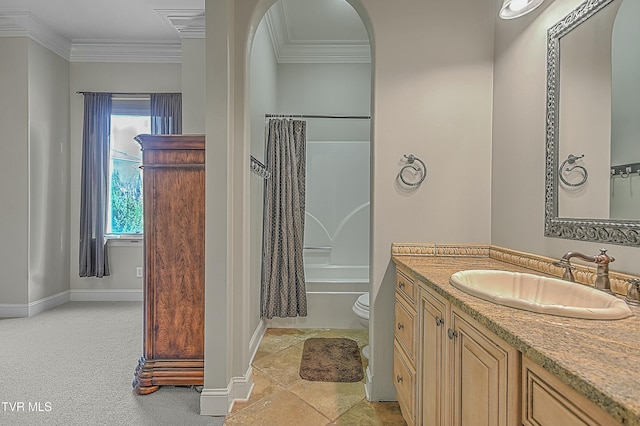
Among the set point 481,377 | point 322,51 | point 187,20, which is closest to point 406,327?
point 481,377

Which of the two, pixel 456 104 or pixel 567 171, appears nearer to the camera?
pixel 567 171

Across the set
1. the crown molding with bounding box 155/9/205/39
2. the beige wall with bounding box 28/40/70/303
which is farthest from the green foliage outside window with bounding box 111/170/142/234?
the crown molding with bounding box 155/9/205/39

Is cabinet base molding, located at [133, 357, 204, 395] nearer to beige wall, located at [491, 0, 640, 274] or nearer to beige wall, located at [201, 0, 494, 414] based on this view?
beige wall, located at [201, 0, 494, 414]

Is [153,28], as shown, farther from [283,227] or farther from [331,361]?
[331,361]

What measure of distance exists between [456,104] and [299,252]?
185 centimetres

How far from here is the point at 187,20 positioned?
11.2 feet

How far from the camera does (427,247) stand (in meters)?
1.98

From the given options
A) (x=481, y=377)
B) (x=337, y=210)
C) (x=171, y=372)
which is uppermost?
(x=337, y=210)

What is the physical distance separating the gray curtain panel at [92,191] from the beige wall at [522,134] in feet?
13.6

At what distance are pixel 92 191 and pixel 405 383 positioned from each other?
13.2 feet

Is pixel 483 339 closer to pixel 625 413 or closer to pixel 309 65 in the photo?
pixel 625 413

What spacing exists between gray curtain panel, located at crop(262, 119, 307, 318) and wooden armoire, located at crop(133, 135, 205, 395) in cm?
106

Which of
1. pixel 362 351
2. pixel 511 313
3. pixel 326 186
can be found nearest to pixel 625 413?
pixel 511 313

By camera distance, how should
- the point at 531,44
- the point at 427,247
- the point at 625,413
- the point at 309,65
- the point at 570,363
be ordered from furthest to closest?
the point at 309,65
the point at 427,247
the point at 531,44
the point at 570,363
the point at 625,413
